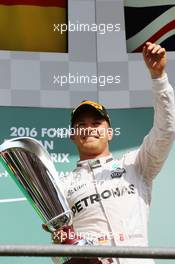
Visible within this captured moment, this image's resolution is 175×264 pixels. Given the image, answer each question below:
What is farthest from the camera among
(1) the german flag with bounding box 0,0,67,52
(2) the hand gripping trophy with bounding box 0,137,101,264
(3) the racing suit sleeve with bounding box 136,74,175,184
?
(1) the german flag with bounding box 0,0,67,52

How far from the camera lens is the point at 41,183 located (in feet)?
4.46

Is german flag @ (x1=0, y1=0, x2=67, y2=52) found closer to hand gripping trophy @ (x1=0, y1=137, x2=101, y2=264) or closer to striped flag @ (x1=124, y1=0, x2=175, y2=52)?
striped flag @ (x1=124, y1=0, x2=175, y2=52)

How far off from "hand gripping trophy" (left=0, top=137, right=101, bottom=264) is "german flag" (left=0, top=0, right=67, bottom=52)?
46.0 inches

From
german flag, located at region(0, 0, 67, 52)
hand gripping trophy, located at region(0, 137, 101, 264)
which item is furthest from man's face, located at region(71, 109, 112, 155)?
german flag, located at region(0, 0, 67, 52)

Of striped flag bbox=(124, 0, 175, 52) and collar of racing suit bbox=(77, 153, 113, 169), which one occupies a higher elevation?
striped flag bbox=(124, 0, 175, 52)

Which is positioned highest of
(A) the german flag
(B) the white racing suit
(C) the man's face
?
(A) the german flag

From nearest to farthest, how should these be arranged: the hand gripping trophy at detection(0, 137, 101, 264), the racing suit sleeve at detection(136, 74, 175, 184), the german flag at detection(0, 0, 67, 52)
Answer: the hand gripping trophy at detection(0, 137, 101, 264) → the racing suit sleeve at detection(136, 74, 175, 184) → the german flag at detection(0, 0, 67, 52)

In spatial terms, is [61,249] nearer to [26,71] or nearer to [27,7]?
[26,71]

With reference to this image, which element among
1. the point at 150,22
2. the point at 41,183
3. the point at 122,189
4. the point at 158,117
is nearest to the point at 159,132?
the point at 158,117

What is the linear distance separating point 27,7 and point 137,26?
367 mm

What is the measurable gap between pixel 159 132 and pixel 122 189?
13 centimetres

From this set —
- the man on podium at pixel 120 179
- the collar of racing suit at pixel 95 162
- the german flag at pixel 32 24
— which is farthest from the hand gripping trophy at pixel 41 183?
the german flag at pixel 32 24

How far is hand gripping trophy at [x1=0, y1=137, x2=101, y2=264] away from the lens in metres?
1.34

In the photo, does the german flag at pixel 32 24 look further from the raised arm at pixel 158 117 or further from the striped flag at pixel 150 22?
the raised arm at pixel 158 117
